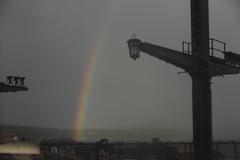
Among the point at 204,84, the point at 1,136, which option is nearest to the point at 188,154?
the point at 204,84

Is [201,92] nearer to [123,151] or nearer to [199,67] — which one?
[199,67]

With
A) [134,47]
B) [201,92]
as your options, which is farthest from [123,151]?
[134,47]

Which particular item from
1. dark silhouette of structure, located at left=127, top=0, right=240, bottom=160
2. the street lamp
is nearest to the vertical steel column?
dark silhouette of structure, located at left=127, top=0, right=240, bottom=160

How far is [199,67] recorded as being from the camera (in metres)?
21.5

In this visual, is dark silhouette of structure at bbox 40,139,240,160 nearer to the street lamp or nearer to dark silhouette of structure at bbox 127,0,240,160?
dark silhouette of structure at bbox 127,0,240,160

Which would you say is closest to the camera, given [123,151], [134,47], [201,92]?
[134,47]

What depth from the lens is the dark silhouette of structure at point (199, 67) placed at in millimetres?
21328

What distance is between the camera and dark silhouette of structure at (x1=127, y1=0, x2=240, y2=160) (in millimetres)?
21328

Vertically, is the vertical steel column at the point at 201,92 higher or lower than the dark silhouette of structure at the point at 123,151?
higher

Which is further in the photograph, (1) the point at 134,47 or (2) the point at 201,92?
(2) the point at 201,92

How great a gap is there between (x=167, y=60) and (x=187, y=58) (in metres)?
0.83

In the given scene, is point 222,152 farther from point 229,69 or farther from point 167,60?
point 167,60

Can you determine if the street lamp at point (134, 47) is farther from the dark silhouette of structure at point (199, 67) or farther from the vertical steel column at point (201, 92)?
the vertical steel column at point (201, 92)

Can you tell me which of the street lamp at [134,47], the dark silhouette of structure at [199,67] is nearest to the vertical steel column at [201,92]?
the dark silhouette of structure at [199,67]
